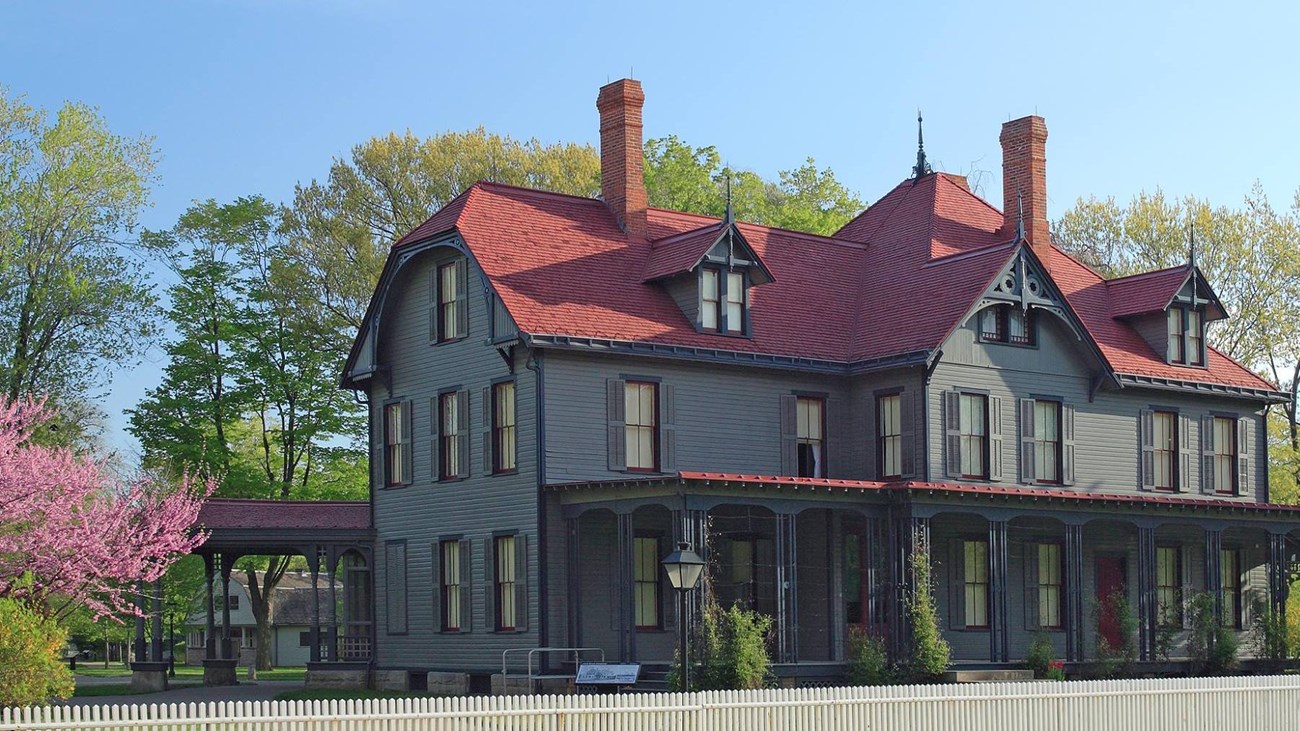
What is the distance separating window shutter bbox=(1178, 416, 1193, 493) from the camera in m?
40.7

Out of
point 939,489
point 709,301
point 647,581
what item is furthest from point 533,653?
point 939,489

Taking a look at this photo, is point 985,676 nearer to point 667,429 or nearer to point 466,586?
point 667,429

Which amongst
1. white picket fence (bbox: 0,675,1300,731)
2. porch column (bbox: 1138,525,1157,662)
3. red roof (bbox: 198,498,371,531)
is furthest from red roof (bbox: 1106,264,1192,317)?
red roof (bbox: 198,498,371,531)

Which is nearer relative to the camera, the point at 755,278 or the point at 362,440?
the point at 755,278

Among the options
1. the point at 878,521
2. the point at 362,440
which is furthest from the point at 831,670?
the point at 362,440

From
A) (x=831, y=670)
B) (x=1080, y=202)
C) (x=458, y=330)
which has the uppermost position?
(x=1080, y=202)

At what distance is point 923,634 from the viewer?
32.1 meters

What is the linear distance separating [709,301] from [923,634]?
7703 millimetres

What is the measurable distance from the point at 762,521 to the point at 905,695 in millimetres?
11370

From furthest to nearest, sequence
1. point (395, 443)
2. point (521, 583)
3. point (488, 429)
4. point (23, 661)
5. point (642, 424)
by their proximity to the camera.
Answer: point (395, 443) → point (488, 429) → point (642, 424) → point (521, 583) → point (23, 661)

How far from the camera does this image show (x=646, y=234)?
37.5 metres

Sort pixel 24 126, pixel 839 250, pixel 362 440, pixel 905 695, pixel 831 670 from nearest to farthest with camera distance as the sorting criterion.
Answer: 1. pixel 905 695
2. pixel 831 670
3. pixel 839 250
4. pixel 24 126
5. pixel 362 440

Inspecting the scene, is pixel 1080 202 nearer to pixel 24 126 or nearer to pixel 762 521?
pixel 762 521

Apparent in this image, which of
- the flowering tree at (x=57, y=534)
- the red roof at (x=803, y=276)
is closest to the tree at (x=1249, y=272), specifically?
the red roof at (x=803, y=276)
